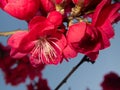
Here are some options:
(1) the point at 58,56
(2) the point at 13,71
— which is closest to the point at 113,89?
(2) the point at 13,71

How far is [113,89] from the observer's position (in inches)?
71.7

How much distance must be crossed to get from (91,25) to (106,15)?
0.03 meters

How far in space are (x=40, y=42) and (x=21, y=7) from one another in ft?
0.23

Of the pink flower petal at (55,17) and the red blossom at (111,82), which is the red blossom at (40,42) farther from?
the red blossom at (111,82)

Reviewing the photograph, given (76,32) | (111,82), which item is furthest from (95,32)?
(111,82)

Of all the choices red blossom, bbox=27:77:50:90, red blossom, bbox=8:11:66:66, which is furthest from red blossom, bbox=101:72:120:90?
red blossom, bbox=8:11:66:66

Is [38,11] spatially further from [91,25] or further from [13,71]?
[13,71]

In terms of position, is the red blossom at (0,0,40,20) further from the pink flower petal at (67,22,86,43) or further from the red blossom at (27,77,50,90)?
the red blossom at (27,77,50,90)

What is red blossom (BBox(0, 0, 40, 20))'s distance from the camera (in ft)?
1.69

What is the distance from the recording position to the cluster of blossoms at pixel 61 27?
0.52 m

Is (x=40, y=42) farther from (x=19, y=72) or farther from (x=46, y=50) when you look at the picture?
→ (x=19, y=72)

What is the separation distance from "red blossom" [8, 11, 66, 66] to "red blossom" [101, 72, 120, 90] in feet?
4.14

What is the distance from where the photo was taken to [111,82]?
6.12 ft

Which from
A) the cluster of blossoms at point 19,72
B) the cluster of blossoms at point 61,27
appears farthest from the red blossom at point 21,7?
the cluster of blossoms at point 19,72
